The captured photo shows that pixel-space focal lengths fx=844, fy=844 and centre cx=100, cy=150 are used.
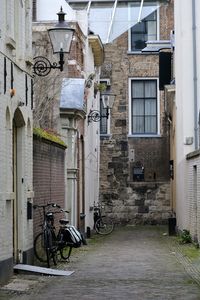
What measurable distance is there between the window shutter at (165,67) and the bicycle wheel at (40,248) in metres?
17.8

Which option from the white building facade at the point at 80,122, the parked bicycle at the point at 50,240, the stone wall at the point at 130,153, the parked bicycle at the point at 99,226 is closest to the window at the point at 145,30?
the stone wall at the point at 130,153

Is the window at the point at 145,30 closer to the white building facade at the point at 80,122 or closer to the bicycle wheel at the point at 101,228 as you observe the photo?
the white building facade at the point at 80,122

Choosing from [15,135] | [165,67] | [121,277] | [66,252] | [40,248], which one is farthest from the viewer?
[165,67]

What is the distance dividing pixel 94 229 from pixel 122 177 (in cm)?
739

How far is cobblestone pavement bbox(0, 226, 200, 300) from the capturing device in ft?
42.0

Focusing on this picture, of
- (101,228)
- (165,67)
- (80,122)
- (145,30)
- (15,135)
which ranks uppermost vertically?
(145,30)

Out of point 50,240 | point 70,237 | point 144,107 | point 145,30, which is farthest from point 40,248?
point 145,30

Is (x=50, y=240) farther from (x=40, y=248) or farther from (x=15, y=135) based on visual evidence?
(x=15, y=135)

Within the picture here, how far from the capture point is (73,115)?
25406 millimetres

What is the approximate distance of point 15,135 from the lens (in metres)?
16.3

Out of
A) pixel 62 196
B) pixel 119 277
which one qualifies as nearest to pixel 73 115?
pixel 62 196

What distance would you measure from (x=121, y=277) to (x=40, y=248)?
3.21 meters

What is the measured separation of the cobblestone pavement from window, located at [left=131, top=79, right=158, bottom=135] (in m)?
15.5

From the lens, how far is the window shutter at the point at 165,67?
35.0 metres
